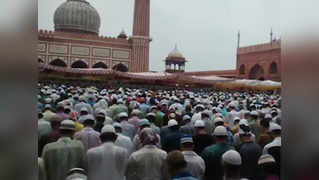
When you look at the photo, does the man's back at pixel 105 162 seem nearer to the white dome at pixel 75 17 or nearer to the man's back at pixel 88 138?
the man's back at pixel 88 138

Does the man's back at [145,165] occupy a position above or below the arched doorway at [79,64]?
below

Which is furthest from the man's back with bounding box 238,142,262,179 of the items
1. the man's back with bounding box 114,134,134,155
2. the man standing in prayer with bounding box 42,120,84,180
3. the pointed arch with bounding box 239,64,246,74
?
the pointed arch with bounding box 239,64,246,74

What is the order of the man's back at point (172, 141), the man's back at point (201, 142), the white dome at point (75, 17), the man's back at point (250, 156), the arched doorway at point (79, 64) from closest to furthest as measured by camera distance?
1. the man's back at point (250, 156)
2. the man's back at point (201, 142)
3. the man's back at point (172, 141)
4. the arched doorway at point (79, 64)
5. the white dome at point (75, 17)

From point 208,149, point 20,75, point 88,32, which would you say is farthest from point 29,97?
point 88,32

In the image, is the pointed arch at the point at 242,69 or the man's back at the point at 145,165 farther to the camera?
the pointed arch at the point at 242,69

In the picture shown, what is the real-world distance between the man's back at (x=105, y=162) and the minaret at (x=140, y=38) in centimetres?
2677

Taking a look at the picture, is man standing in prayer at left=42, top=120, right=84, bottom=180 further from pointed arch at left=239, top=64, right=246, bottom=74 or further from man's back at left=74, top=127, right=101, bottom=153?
pointed arch at left=239, top=64, right=246, bottom=74

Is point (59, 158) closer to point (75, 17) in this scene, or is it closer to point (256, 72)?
point (75, 17)

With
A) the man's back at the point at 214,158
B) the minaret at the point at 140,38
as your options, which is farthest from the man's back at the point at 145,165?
the minaret at the point at 140,38

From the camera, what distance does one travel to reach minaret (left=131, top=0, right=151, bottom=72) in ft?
97.6

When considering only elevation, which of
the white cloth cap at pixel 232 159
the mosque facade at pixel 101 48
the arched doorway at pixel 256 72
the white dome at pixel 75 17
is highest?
the white dome at pixel 75 17

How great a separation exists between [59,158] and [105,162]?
41 cm

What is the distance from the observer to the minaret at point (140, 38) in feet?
97.6

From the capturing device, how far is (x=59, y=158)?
2.94 meters
